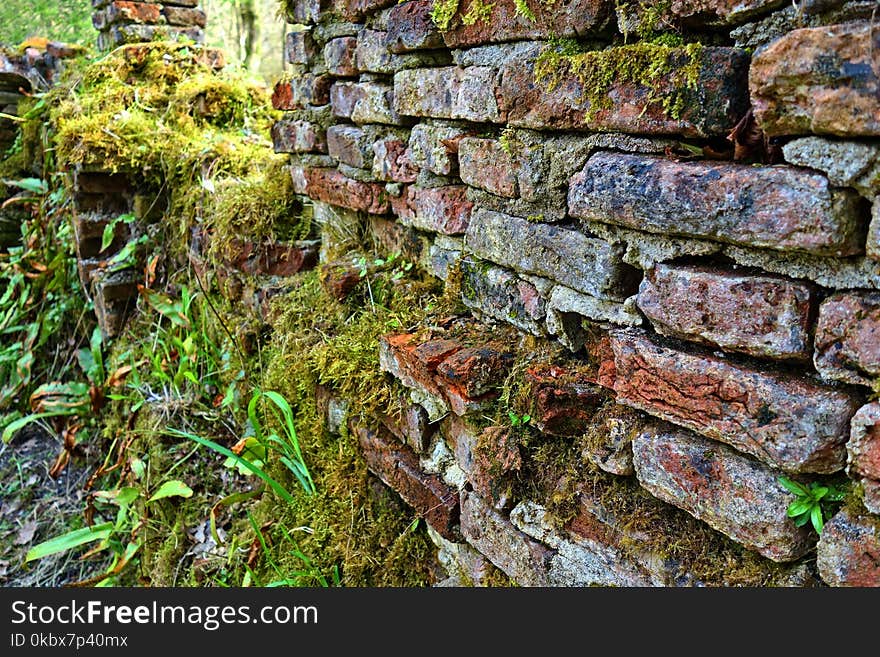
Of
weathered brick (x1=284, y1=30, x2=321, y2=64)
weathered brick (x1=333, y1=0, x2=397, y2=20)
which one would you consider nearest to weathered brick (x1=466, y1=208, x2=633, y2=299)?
weathered brick (x1=333, y1=0, x2=397, y2=20)

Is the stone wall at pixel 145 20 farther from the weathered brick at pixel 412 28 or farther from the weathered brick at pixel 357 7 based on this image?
the weathered brick at pixel 412 28

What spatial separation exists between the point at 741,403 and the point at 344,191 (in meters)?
1.52

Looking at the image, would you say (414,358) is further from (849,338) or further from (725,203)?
(849,338)

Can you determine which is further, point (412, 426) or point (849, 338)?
point (412, 426)

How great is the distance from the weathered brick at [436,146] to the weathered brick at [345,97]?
0.33m

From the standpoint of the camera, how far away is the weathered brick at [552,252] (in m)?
1.38

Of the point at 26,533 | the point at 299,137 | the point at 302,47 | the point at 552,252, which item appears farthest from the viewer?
the point at 26,533

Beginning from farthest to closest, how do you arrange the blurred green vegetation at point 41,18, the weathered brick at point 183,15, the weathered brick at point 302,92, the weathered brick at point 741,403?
the blurred green vegetation at point 41,18 → the weathered brick at point 183,15 → the weathered brick at point 302,92 → the weathered brick at point 741,403

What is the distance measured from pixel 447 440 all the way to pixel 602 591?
58cm

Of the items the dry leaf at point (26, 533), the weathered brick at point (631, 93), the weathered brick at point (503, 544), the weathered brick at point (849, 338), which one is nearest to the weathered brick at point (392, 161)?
the weathered brick at point (631, 93)

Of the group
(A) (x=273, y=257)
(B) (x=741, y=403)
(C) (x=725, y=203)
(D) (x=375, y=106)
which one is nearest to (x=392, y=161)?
(D) (x=375, y=106)

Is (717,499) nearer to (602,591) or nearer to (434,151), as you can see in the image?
(602,591)

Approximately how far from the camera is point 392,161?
2.08 meters

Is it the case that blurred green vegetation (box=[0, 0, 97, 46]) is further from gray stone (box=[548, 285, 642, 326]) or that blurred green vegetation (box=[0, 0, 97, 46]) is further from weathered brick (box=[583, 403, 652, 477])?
weathered brick (box=[583, 403, 652, 477])
